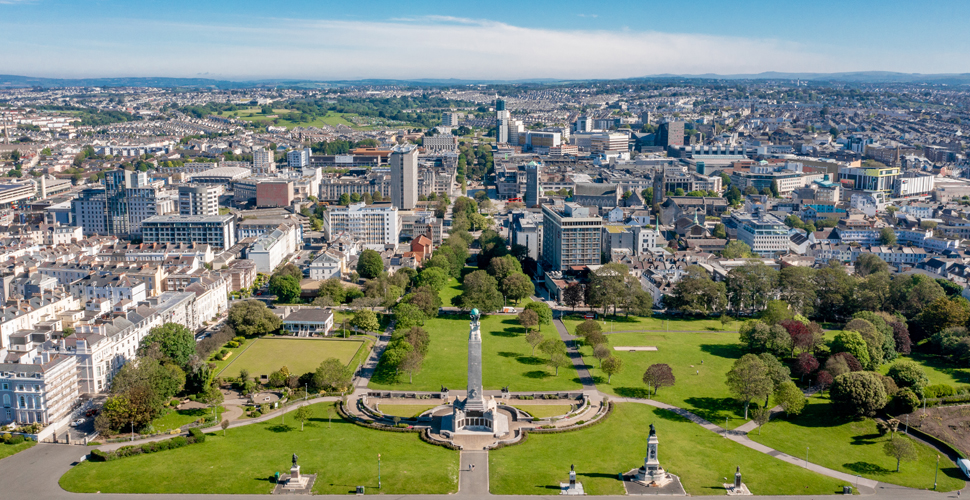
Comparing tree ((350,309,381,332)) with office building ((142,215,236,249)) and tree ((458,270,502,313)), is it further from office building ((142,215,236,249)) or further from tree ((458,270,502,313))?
office building ((142,215,236,249))

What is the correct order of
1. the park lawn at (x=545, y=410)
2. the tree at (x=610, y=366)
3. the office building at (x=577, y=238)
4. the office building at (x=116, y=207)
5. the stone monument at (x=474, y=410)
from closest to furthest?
the stone monument at (x=474, y=410), the park lawn at (x=545, y=410), the tree at (x=610, y=366), the office building at (x=577, y=238), the office building at (x=116, y=207)

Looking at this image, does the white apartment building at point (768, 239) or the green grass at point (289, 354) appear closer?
the green grass at point (289, 354)

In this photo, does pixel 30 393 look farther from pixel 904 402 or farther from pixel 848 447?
pixel 904 402

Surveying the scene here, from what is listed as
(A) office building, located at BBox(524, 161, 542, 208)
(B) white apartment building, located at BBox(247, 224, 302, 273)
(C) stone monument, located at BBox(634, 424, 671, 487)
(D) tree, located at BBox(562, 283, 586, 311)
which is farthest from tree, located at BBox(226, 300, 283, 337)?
(A) office building, located at BBox(524, 161, 542, 208)

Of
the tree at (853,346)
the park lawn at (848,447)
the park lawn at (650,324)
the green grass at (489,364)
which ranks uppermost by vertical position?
the tree at (853,346)

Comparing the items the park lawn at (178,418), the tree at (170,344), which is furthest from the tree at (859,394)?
the tree at (170,344)

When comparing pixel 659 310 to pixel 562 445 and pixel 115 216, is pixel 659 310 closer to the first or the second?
pixel 562 445

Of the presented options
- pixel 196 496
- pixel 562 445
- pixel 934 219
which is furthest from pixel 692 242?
pixel 196 496

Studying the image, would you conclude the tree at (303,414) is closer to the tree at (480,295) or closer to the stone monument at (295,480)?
the stone monument at (295,480)

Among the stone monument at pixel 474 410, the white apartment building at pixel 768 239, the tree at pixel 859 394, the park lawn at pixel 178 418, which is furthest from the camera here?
the white apartment building at pixel 768 239
